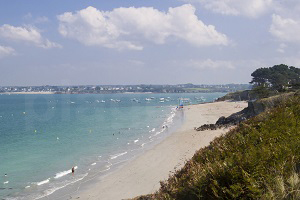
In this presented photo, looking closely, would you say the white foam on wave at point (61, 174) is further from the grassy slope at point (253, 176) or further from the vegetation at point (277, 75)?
Answer: the vegetation at point (277, 75)

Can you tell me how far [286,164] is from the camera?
589cm

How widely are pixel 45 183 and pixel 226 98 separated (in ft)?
337

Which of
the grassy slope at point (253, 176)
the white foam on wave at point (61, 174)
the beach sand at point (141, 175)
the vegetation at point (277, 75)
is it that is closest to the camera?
the grassy slope at point (253, 176)

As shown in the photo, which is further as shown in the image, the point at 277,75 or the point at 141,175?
the point at 277,75

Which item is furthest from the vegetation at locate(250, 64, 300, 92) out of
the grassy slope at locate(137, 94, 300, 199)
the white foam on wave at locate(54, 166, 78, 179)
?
the grassy slope at locate(137, 94, 300, 199)

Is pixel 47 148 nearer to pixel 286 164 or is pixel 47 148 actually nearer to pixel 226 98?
pixel 286 164

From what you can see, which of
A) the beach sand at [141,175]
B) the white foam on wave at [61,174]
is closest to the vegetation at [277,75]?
the beach sand at [141,175]

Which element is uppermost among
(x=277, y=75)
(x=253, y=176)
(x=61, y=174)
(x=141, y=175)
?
(x=277, y=75)

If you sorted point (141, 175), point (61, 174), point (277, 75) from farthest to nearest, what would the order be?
point (277, 75)
point (61, 174)
point (141, 175)

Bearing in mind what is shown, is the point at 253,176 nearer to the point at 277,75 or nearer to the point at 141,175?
the point at 141,175

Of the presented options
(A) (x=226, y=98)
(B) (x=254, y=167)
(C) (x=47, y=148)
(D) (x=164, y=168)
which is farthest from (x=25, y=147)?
(A) (x=226, y=98)

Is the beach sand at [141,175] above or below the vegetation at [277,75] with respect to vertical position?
below

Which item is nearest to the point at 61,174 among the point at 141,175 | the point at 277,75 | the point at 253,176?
the point at 141,175

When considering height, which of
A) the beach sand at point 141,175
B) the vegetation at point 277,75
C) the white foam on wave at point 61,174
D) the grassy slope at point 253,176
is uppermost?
the vegetation at point 277,75
